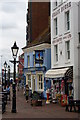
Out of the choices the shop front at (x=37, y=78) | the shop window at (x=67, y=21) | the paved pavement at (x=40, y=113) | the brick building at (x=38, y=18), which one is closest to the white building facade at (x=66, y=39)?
the shop window at (x=67, y=21)

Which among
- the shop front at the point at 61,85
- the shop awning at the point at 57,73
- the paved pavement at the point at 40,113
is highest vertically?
the shop awning at the point at 57,73

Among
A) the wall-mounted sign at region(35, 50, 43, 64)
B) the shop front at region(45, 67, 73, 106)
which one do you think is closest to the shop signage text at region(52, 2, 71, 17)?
the wall-mounted sign at region(35, 50, 43, 64)

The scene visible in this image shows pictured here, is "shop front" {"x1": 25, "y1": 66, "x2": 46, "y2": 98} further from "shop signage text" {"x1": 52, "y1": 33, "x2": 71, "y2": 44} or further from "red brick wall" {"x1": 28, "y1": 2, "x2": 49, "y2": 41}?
"red brick wall" {"x1": 28, "y1": 2, "x2": 49, "y2": 41}

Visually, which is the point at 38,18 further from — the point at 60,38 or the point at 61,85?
the point at 61,85

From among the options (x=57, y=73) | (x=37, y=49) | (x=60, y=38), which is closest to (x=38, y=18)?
(x=37, y=49)

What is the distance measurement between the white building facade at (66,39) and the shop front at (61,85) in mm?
352

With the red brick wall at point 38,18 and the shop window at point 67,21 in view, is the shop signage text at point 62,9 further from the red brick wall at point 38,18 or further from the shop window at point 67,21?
the red brick wall at point 38,18

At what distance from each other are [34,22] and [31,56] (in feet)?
28.2

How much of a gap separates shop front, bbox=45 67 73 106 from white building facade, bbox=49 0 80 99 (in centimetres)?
35

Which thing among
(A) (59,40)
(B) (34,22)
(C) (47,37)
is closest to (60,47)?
(A) (59,40)

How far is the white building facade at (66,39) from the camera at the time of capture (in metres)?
27.1

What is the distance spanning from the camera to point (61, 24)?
3030cm

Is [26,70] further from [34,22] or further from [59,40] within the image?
[59,40]

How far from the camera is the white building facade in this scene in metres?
27.1
